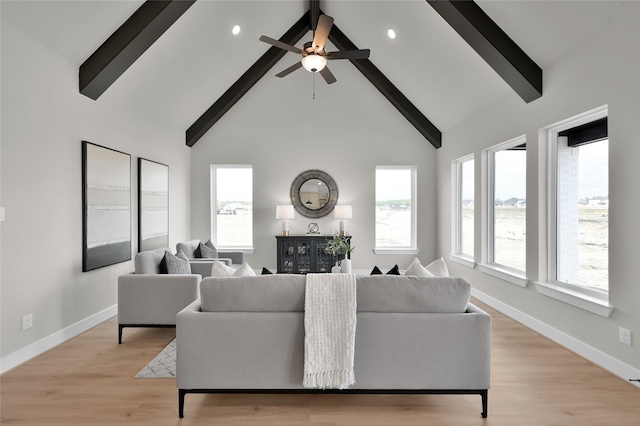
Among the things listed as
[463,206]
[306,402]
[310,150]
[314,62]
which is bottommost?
[306,402]

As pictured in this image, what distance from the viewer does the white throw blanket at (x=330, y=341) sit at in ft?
7.28

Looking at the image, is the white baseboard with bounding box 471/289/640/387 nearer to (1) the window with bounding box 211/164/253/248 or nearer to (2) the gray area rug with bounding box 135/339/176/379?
(2) the gray area rug with bounding box 135/339/176/379

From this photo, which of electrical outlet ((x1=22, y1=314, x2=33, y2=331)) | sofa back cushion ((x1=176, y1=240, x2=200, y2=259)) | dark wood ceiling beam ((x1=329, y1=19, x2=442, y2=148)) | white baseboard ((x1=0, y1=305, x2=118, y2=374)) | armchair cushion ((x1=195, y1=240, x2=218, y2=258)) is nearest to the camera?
white baseboard ((x1=0, y1=305, x2=118, y2=374))

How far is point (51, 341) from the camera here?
340cm

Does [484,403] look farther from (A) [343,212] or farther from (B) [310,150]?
(B) [310,150]

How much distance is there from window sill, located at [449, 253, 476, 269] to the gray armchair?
3.81 m

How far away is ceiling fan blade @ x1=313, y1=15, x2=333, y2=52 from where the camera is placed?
11.0ft

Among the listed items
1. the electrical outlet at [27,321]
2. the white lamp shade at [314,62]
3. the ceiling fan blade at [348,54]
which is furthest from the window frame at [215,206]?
the electrical outlet at [27,321]

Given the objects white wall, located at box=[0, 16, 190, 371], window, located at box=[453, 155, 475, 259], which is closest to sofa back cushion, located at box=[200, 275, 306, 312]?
white wall, located at box=[0, 16, 190, 371]

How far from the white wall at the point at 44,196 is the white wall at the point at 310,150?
8.56 feet

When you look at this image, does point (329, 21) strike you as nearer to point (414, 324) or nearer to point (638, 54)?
point (638, 54)

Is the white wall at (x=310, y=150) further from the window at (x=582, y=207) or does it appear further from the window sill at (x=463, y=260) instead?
the window at (x=582, y=207)

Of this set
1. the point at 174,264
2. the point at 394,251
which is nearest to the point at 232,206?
the point at 394,251

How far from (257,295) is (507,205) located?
3.65 metres
